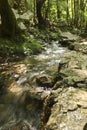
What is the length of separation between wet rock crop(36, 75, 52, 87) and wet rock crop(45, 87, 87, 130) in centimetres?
128

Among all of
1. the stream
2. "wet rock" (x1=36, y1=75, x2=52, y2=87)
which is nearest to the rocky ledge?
"wet rock" (x1=36, y1=75, x2=52, y2=87)

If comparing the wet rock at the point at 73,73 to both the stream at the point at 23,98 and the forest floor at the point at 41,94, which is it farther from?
the stream at the point at 23,98

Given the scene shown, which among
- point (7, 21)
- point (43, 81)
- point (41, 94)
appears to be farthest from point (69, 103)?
point (7, 21)

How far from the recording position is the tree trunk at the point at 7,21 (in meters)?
10.7

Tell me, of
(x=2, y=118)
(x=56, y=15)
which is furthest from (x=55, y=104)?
(x=56, y=15)

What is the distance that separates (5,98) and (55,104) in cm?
225

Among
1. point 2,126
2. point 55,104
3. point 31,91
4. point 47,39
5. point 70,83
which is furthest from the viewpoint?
point 47,39

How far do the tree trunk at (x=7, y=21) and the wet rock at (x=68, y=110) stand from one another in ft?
21.3

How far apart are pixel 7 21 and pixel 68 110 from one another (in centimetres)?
757

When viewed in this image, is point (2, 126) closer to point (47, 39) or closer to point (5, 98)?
point (5, 98)

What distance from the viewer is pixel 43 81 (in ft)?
21.8

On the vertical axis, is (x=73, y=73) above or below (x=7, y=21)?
below

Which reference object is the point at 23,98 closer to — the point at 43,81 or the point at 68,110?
the point at 43,81

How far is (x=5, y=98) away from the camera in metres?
6.40
